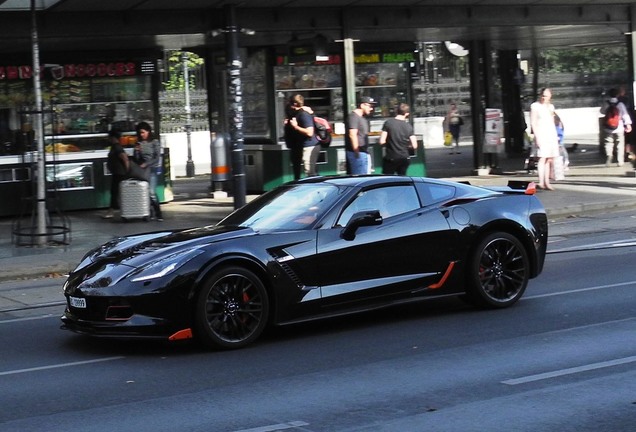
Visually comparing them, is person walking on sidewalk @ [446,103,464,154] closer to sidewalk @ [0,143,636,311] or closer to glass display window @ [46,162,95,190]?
sidewalk @ [0,143,636,311]

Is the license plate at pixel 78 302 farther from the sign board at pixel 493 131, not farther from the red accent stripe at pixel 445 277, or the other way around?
the sign board at pixel 493 131

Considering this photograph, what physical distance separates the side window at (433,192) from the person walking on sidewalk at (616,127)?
16643mm

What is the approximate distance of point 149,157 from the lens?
19.6m

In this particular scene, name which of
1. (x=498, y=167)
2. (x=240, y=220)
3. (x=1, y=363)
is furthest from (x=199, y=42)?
(x=1, y=363)

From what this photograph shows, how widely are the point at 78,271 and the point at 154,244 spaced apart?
692 millimetres

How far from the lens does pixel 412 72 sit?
25812 mm

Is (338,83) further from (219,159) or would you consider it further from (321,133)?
(321,133)

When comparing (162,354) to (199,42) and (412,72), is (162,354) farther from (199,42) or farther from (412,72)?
(412,72)

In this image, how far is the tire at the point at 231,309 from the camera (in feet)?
28.7

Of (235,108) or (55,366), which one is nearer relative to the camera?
(55,366)

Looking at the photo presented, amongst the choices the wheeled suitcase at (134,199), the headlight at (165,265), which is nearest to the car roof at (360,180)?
the headlight at (165,265)

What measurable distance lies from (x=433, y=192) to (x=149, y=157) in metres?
10.2

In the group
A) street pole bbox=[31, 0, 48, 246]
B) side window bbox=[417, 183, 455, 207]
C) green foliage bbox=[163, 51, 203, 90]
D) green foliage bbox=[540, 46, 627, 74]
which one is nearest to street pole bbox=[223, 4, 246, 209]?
street pole bbox=[31, 0, 48, 246]

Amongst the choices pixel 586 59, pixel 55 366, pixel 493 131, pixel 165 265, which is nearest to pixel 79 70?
pixel 493 131
